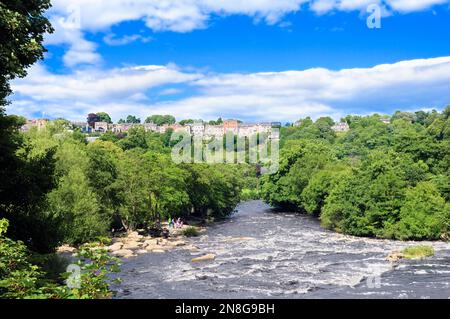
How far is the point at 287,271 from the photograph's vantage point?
36.0 meters

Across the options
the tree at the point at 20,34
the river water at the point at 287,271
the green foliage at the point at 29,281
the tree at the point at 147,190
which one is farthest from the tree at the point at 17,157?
the tree at the point at 147,190

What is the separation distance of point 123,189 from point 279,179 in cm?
4220

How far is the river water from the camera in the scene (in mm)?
29703

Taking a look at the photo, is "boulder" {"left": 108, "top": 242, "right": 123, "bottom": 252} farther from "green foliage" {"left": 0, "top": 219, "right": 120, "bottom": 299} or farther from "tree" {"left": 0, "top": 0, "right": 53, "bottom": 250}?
"green foliage" {"left": 0, "top": 219, "right": 120, "bottom": 299}

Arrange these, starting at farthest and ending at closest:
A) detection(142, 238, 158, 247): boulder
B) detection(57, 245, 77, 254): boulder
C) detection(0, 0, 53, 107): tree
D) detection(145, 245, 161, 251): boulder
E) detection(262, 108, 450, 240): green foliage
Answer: detection(262, 108, 450, 240): green foliage → detection(142, 238, 158, 247): boulder → detection(145, 245, 161, 251): boulder → detection(57, 245, 77, 254): boulder → detection(0, 0, 53, 107): tree

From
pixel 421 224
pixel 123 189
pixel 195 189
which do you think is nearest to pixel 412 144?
pixel 421 224

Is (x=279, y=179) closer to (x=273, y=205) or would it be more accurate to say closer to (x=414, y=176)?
(x=273, y=205)

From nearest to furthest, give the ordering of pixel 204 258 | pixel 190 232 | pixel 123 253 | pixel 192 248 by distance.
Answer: pixel 204 258
pixel 123 253
pixel 192 248
pixel 190 232

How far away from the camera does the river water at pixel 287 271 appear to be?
29703mm


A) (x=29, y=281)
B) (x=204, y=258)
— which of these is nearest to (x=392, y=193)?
(x=204, y=258)

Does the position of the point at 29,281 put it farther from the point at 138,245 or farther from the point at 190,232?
the point at 190,232

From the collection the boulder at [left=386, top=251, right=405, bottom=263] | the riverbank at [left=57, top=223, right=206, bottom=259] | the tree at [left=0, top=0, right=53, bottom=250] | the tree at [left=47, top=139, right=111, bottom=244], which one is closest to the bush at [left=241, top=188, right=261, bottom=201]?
the riverbank at [left=57, top=223, right=206, bottom=259]

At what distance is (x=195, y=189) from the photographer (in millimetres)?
76938
